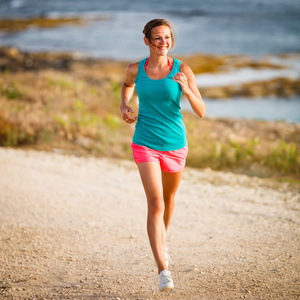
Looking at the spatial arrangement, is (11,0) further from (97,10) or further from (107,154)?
(107,154)

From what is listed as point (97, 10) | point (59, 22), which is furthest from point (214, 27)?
point (97, 10)

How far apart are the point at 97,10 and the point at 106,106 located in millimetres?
62809

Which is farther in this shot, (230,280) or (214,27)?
(214,27)

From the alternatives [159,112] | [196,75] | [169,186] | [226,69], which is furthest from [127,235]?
[226,69]

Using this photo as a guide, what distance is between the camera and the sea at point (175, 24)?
33.8 m

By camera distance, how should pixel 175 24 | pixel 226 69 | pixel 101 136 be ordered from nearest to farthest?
1. pixel 101 136
2. pixel 226 69
3. pixel 175 24

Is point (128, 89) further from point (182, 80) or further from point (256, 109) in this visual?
point (256, 109)

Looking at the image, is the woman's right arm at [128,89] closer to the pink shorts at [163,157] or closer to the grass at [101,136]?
the pink shorts at [163,157]

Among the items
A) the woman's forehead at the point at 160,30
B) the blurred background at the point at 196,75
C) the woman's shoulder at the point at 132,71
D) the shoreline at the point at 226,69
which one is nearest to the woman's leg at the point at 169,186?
the woman's shoulder at the point at 132,71

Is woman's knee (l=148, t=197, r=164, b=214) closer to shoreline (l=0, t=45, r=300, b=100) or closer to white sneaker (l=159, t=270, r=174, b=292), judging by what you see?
white sneaker (l=159, t=270, r=174, b=292)

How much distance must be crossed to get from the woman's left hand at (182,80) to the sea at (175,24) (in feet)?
41.1

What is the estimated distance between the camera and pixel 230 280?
3779mm

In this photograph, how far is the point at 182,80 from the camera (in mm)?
3217

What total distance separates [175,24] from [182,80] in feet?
170
